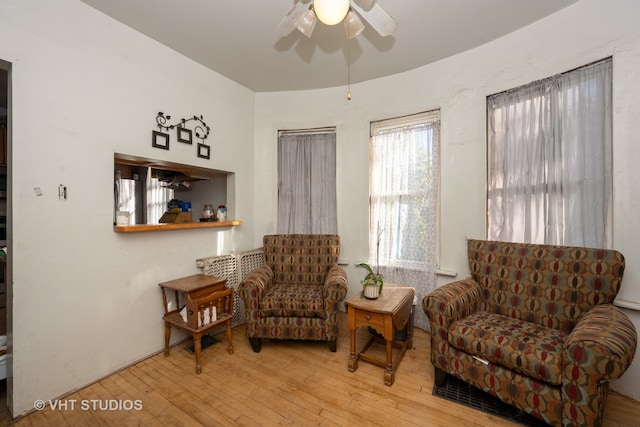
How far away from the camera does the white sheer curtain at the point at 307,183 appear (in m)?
3.19

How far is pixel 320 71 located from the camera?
2.80 metres

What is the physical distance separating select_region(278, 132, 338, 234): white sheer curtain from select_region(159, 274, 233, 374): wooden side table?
1.17 meters

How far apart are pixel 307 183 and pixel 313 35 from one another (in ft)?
5.12

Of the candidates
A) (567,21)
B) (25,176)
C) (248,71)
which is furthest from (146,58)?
(567,21)

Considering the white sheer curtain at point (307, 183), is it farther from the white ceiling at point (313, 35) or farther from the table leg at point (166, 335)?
the table leg at point (166, 335)

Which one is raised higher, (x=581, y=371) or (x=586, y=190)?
(x=586, y=190)

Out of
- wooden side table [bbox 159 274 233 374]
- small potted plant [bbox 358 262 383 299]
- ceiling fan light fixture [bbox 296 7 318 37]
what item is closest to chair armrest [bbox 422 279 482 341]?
small potted plant [bbox 358 262 383 299]

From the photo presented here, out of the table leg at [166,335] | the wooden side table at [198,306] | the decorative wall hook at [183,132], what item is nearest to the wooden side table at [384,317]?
the wooden side table at [198,306]

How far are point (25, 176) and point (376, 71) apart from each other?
3.06 m

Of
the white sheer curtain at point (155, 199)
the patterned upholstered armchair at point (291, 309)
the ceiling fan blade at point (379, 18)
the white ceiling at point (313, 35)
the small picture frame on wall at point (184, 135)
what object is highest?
the white ceiling at point (313, 35)

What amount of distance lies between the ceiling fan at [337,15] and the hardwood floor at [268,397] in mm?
2318

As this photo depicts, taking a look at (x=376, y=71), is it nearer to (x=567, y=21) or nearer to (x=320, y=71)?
(x=320, y=71)

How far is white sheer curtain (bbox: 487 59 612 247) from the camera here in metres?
1.85

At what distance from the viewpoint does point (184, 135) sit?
8.20 ft
